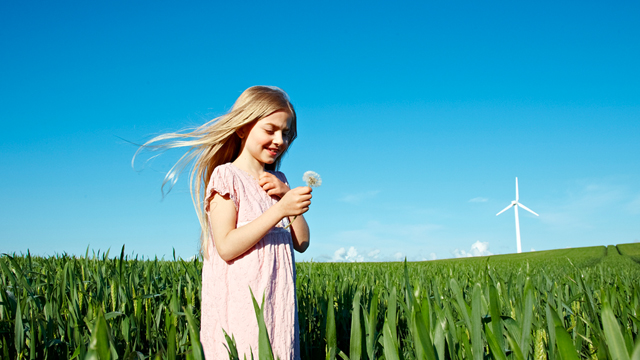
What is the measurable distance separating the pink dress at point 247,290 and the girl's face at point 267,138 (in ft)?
0.69

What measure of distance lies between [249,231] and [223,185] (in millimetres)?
307

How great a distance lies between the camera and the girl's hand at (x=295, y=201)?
1640 millimetres

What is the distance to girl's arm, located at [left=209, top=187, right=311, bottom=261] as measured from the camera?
64.9 inches

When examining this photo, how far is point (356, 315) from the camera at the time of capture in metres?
1.13

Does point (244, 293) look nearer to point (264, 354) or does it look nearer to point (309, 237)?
point (309, 237)

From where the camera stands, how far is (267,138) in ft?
6.77

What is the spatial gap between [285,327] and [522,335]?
39.8 inches

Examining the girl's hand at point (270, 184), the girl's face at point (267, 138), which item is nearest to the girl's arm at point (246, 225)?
the girl's hand at point (270, 184)

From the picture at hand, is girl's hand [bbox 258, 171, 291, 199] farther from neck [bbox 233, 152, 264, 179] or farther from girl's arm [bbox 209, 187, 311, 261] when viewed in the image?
girl's arm [bbox 209, 187, 311, 261]

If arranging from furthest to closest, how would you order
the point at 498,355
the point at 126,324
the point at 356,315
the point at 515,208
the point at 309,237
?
the point at 515,208 → the point at 309,237 → the point at 126,324 → the point at 356,315 → the point at 498,355

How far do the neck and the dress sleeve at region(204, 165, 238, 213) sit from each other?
0.50ft

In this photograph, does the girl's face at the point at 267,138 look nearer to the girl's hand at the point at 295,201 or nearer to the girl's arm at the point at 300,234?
the girl's arm at the point at 300,234

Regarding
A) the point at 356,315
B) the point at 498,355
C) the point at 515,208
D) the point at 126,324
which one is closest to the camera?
the point at 498,355

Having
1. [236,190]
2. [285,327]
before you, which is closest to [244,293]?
[285,327]
